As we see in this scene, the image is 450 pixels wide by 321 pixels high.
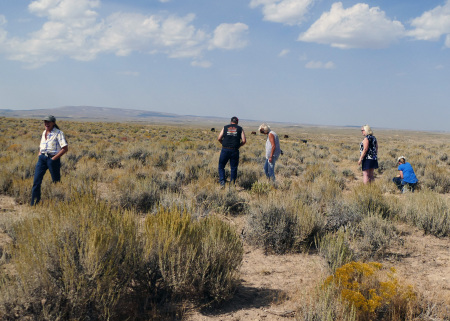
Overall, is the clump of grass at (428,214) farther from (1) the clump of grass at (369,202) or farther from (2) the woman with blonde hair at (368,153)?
(2) the woman with blonde hair at (368,153)

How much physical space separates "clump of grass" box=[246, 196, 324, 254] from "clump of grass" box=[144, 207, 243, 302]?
1359 millimetres

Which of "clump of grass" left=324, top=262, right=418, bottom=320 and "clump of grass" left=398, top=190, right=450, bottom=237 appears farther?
"clump of grass" left=398, top=190, right=450, bottom=237

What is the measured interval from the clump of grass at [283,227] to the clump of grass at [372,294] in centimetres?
145

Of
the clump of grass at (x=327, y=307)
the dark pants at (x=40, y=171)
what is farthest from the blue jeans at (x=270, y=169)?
the clump of grass at (x=327, y=307)

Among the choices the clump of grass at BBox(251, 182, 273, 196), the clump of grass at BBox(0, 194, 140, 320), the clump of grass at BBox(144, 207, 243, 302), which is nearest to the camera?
the clump of grass at BBox(0, 194, 140, 320)

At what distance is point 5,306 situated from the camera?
218 cm

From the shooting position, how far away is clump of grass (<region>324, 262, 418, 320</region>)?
2.40 m

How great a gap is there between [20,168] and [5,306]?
7.25m

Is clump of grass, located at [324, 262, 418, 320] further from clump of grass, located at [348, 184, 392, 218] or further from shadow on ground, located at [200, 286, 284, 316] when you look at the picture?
clump of grass, located at [348, 184, 392, 218]

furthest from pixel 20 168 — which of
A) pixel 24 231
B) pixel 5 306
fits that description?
pixel 5 306

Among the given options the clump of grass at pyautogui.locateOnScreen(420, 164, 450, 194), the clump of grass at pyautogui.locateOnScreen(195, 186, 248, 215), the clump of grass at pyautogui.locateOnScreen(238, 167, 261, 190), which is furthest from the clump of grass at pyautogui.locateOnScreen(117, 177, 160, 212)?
the clump of grass at pyautogui.locateOnScreen(420, 164, 450, 194)

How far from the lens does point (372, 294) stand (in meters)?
2.50

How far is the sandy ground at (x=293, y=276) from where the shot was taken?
111 inches

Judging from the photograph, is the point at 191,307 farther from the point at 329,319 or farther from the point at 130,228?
the point at 329,319
